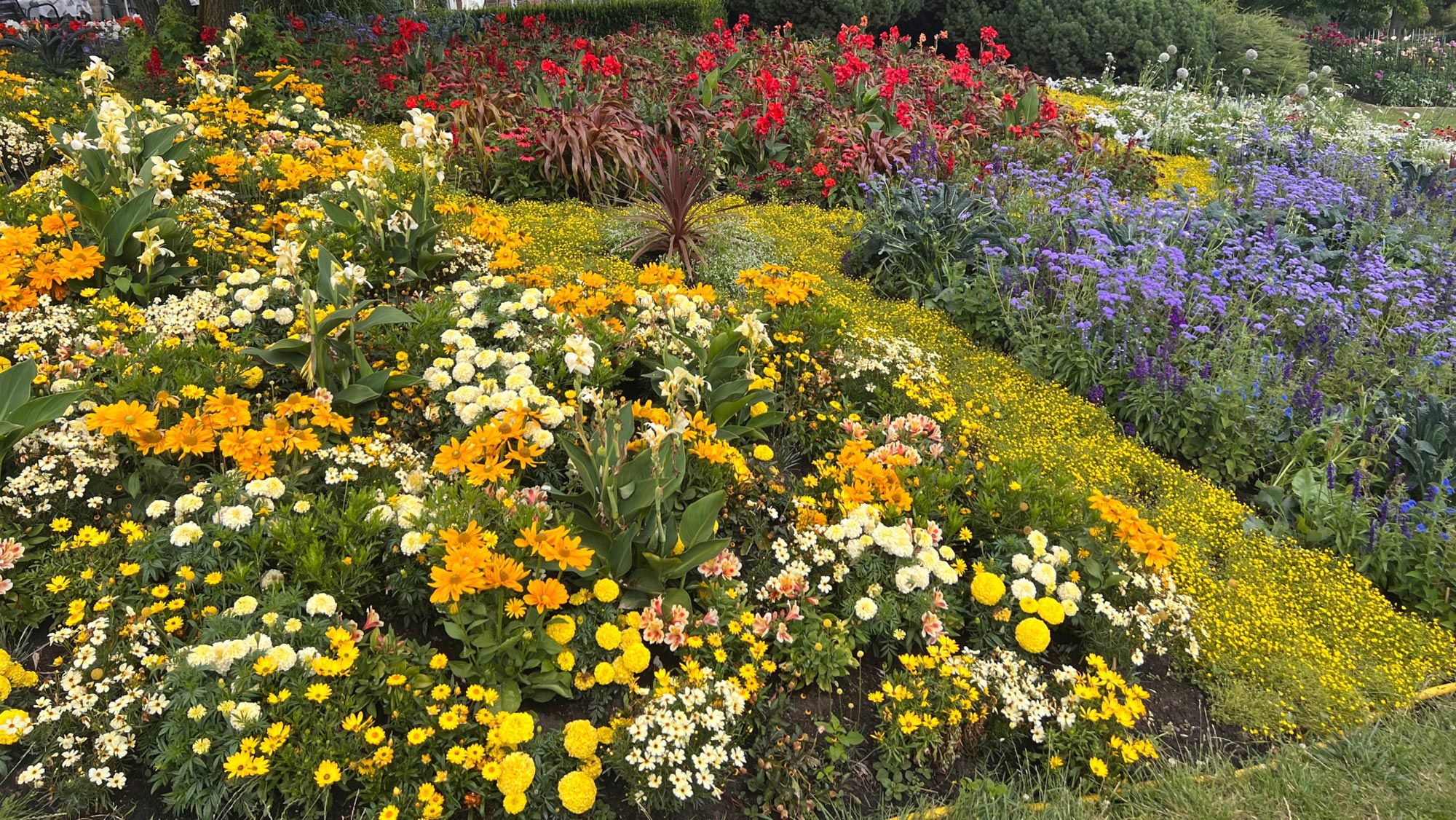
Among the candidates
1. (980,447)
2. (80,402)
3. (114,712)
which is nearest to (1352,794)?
(980,447)

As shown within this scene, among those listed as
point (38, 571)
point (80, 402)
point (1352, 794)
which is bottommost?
point (1352, 794)

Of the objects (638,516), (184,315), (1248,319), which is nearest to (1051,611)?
(638,516)

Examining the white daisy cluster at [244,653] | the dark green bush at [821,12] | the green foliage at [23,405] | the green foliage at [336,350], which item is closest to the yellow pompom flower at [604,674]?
the white daisy cluster at [244,653]

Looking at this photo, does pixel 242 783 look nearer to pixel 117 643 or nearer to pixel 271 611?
pixel 271 611

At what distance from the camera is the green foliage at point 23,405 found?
8.20 feet

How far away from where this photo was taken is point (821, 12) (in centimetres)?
1345

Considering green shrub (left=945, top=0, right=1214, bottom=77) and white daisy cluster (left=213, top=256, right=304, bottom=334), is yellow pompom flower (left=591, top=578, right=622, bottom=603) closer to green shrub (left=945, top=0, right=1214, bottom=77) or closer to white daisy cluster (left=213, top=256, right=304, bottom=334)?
white daisy cluster (left=213, top=256, right=304, bottom=334)

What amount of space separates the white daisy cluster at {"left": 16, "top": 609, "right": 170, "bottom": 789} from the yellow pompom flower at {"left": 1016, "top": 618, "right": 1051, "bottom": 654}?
227 cm

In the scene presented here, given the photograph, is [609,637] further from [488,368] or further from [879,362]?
[879,362]

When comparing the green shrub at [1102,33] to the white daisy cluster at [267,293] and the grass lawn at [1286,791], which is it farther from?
the white daisy cluster at [267,293]

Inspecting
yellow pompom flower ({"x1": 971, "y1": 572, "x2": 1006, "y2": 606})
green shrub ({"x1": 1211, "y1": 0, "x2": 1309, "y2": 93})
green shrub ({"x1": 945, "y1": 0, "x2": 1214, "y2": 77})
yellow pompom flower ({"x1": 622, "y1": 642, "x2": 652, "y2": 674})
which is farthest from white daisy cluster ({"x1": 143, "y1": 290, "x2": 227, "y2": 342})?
green shrub ({"x1": 1211, "y1": 0, "x2": 1309, "y2": 93})

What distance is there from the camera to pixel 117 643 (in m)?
2.23

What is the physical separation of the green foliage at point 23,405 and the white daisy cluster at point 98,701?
2.13ft

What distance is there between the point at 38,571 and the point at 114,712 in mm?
626
